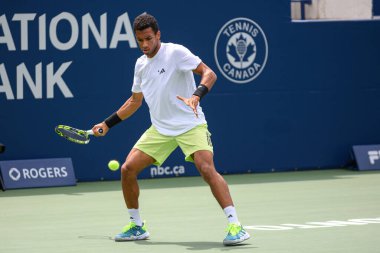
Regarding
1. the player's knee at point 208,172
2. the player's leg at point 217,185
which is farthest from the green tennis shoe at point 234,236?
the player's knee at point 208,172

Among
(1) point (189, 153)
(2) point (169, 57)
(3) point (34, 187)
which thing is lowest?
(3) point (34, 187)

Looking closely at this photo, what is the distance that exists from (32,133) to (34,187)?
72cm

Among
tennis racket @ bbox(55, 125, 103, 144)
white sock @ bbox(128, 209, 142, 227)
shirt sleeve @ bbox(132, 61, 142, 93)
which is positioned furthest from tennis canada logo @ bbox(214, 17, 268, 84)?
white sock @ bbox(128, 209, 142, 227)

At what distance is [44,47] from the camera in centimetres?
1323

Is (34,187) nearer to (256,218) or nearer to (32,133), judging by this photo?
(32,133)

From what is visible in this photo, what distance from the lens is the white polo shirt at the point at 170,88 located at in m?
8.27

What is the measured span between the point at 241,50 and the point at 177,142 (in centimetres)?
605

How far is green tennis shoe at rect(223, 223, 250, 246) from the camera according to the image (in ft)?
25.6

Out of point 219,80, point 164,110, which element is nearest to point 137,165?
point 164,110

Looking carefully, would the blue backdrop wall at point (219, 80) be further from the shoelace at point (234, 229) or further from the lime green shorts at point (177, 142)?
the shoelace at point (234, 229)

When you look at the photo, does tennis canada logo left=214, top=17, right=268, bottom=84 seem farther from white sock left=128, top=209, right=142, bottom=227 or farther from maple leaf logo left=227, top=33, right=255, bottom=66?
white sock left=128, top=209, right=142, bottom=227

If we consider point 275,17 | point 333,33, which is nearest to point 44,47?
point 275,17

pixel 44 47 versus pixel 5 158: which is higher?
pixel 44 47

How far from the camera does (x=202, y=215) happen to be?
33.4 ft
